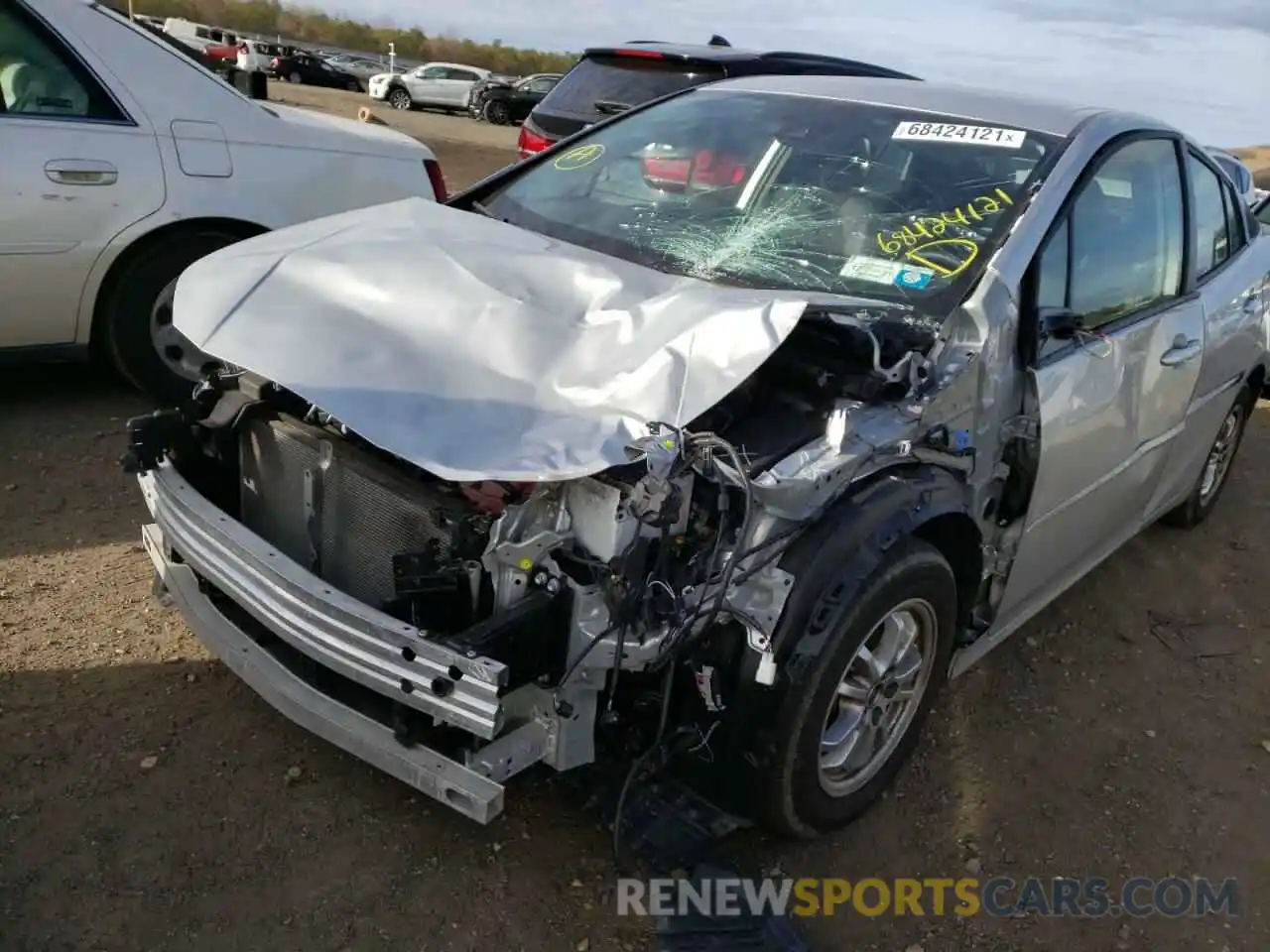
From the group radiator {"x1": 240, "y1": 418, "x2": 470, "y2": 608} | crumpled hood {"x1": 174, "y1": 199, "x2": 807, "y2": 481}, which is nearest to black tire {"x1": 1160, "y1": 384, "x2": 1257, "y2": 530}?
crumpled hood {"x1": 174, "y1": 199, "x2": 807, "y2": 481}

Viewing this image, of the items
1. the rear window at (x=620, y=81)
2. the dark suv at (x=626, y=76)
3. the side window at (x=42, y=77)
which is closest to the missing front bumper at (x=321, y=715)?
the side window at (x=42, y=77)

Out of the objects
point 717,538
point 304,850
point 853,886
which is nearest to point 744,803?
point 853,886

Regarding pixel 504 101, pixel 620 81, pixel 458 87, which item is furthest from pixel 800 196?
pixel 458 87

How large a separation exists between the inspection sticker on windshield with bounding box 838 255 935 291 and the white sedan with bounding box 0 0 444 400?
2.86m

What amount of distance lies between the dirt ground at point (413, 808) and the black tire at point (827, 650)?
0.62 ft

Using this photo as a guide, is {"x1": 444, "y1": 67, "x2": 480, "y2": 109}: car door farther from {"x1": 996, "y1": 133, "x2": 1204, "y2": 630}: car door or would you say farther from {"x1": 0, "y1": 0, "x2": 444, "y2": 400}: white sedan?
{"x1": 996, "y1": 133, "x2": 1204, "y2": 630}: car door

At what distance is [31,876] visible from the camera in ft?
7.93

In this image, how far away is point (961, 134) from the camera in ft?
10.8

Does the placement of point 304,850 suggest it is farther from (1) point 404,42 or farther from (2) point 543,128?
(1) point 404,42

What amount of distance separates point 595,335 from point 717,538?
2.01ft

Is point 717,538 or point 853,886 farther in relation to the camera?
point 853,886

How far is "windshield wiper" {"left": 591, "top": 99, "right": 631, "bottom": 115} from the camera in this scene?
22.4 feet

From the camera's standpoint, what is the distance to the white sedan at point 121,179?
424cm

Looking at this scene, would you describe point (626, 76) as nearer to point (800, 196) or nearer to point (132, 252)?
point (132, 252)
